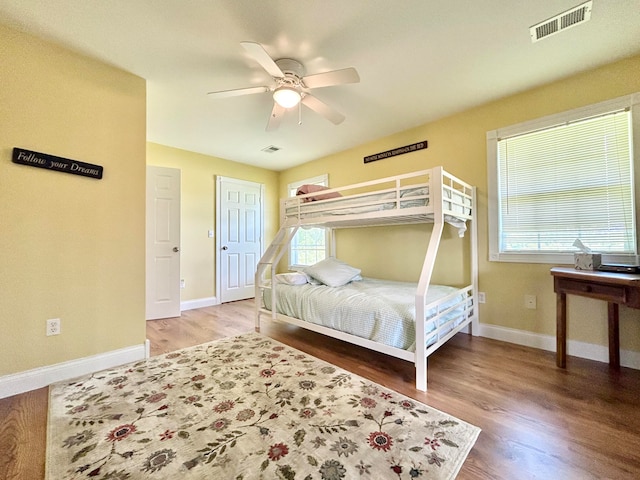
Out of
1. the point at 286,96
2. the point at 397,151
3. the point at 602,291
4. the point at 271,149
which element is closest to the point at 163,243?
the point at 271,149

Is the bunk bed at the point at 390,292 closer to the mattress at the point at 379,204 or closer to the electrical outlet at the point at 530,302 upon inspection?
the mattress at the point at 379,204

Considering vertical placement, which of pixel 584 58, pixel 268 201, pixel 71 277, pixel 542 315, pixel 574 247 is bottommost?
pixel 542 315

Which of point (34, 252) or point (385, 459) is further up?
point (34, 252)

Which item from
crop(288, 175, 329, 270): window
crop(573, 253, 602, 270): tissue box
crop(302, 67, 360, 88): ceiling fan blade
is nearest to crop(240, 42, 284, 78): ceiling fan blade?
crop(302, 67, 360, 88): ceiling fan blade

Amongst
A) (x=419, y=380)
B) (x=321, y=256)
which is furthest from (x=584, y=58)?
(x=321, y=256)

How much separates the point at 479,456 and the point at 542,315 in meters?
1.87

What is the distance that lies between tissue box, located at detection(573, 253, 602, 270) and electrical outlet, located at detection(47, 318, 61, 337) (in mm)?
4067

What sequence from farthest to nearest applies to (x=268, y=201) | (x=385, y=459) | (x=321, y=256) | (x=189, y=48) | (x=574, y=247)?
(x=268, y=201)
(x=321, y=256)
(x=574, y=247)
(x=189, y=48)
(x=385, y=459)

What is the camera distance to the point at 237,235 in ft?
15.4

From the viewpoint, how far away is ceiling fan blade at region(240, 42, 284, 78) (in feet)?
5.06

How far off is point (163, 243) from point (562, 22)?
4507 millimetres

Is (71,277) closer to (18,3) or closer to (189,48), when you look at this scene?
(18,3)

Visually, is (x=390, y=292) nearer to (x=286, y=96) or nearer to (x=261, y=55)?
(x=286, y=96)

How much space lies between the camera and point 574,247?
231cm
